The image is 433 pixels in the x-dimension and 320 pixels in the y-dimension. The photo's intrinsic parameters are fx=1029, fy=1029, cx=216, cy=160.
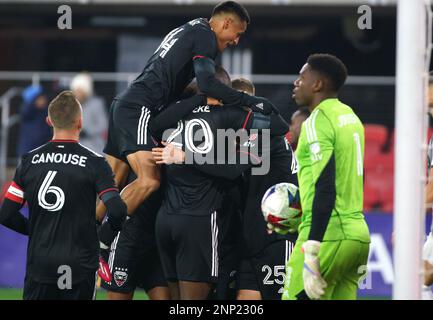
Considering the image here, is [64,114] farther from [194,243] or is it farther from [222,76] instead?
[222,76]

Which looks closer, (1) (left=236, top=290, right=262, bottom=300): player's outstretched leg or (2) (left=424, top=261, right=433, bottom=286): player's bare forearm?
(1) (left=236, top=290, right=262, bottom=300): player's outstretched leg

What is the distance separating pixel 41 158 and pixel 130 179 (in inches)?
65.7

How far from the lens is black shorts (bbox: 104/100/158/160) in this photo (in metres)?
8.34

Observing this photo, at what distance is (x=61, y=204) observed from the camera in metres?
6.99

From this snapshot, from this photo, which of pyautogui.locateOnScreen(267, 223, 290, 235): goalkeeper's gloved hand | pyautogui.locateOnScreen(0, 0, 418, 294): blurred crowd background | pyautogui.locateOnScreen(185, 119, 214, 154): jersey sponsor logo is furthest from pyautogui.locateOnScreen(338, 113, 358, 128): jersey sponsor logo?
pyautogui.locateOnScreen(0, 0, 418, 294): blurred crowd background

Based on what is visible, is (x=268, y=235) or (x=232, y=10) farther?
(x=232, y=10)

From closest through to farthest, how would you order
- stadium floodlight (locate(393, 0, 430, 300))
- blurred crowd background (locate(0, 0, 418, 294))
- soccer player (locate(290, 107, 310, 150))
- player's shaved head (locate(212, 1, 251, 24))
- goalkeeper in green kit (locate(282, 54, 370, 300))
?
stadium floodlight (locate(393, 0, 430, 300)) < goalkeeper in green kit (locate(282, 54, 370, 300)) < player's shaved head (locate(212, 1, 251, 24)) < soccer player (locate(290, 107, 310, 150)) < blurred crowd background (locate(0, 0, 418, 294))

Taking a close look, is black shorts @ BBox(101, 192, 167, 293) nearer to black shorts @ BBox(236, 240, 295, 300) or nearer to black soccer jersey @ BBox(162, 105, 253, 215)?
black soccer jersey @ BBox(162, 105, 253, 215)

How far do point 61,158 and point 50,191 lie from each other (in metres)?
0.24

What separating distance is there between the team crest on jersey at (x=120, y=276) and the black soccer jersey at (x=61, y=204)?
4.23ft

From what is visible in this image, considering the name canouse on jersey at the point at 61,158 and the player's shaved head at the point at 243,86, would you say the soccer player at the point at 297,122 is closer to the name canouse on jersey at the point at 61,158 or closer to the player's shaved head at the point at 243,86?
the player's shaved head at the point at 243,86

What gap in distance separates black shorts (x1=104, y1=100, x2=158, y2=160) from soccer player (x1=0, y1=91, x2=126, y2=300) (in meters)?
1.21

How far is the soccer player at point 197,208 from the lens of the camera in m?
7.67

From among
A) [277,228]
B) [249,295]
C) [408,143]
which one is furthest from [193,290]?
[408,143]
